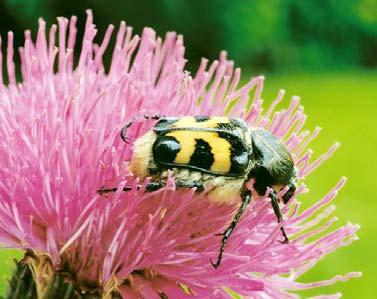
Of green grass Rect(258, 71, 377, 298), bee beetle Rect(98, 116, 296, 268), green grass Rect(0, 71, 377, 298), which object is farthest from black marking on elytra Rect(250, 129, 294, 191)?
green grass Rect(258, 71, 377, 298)

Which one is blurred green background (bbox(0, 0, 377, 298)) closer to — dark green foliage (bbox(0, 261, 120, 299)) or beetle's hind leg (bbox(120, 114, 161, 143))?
beetle's hind leg (bbox(120, 114, 161, 143))

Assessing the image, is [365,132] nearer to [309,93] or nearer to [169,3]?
[309,93]

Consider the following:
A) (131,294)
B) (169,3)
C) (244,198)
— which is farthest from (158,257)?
(169,3)

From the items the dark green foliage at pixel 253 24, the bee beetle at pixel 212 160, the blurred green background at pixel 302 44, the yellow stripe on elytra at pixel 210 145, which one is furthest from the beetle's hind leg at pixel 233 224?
the dark green foliage at pixel 253 24

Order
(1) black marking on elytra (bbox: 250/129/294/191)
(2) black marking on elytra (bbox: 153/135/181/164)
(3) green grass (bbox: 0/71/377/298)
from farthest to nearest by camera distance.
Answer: (3) green grass (bbox: 0/71/377/298) → (1) black marking on elytra (bbox: 250/129/294/191) → (2) black marking on elytra (bbox: 153/135/181/164)

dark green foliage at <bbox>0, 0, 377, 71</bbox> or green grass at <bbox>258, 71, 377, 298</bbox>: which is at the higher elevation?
green grass at <bbox>258, 71, 377, 298</bbox>

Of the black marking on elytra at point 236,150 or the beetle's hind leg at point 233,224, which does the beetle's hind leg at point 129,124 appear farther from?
the beetle's hind leg at point 233,224
